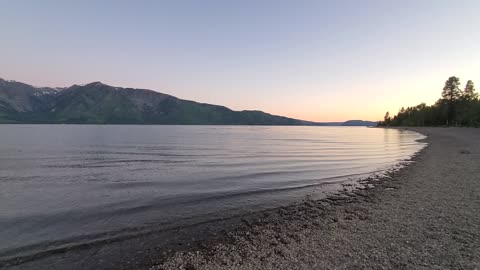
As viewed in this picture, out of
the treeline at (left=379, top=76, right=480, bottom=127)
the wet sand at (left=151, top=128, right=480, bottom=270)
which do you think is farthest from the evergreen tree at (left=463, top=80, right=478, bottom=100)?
the wet sand at (left=151, top=128, right=480, bottom=270)

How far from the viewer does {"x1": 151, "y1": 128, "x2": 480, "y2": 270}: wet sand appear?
959 cm

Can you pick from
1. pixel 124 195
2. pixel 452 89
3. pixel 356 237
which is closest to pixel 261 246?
pixel 356 237

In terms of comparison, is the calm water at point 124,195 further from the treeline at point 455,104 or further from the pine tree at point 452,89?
the pine tree at point 452,89

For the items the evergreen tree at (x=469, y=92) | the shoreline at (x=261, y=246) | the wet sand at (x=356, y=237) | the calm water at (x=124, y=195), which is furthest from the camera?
the evergreen tree at (x=469, y=92)

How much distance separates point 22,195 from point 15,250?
11.7 m

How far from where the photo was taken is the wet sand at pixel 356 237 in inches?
377

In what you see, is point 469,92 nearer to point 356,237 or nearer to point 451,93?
point 451,93

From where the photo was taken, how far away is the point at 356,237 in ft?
38.5

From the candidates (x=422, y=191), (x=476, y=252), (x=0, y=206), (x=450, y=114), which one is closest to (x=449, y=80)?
(x=450, y=114)

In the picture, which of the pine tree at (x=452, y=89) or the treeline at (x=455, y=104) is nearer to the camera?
the treeline at (x=455, y=104)

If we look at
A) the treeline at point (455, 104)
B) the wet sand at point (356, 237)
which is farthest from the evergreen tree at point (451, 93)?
the wet sand at point (356, 237)

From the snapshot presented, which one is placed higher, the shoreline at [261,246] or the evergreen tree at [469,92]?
the evergreen tree at [469,92]

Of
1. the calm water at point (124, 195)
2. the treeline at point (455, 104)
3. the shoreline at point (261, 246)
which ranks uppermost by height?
the treeline at point (455, 104)

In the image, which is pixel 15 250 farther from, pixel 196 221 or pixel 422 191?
pixel 422 191
